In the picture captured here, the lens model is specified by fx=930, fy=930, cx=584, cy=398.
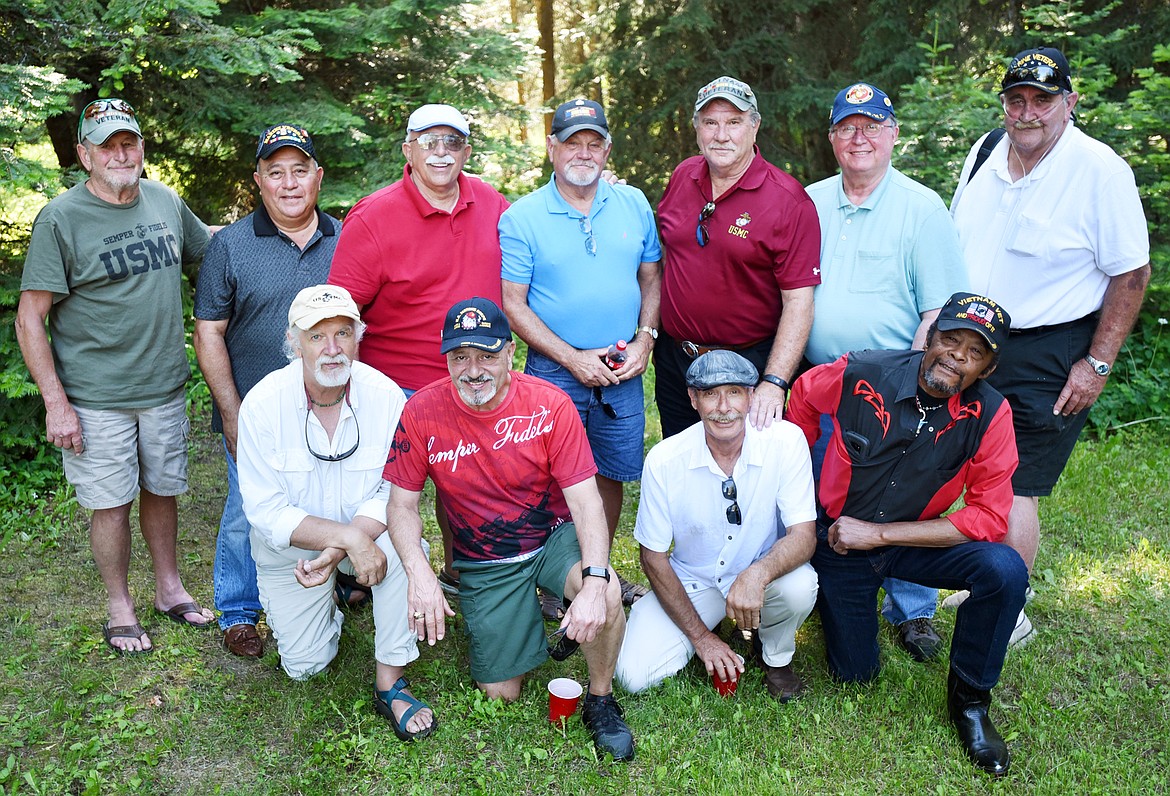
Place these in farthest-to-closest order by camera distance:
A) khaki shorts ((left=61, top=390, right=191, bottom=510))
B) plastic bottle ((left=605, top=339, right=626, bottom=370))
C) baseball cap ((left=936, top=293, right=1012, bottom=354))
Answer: plastic bottle ((left=605, top=339, right=626, bottom=370)), khaki shorts ((left=61, top=390, right=191, bottom=510)), baseball cap ((left=936, top=293, right=1012, bottom=354))

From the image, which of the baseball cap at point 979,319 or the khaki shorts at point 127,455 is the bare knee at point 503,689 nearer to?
the khaki shorts at point 127,455

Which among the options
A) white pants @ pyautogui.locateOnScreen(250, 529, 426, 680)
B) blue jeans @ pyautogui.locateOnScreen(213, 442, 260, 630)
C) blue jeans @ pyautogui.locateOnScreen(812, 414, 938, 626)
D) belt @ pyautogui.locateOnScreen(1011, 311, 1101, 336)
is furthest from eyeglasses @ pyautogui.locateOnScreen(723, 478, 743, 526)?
blue jeans @ pyautogui.locateOnScreen(213, 442, 260, 630)

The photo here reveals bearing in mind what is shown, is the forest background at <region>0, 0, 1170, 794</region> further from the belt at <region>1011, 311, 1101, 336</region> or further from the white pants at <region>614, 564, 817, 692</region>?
the belt at <region>1011, 311, 1101, 336</region>

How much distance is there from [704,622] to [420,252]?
6.70 ft

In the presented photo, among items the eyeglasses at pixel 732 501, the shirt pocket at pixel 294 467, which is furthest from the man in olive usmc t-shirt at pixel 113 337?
the eyeglasses at pixel 732 501

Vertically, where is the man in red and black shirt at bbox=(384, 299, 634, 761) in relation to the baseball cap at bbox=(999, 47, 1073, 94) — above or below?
below

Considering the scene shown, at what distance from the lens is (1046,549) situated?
518 cm

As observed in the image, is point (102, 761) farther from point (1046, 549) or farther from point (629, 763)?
point (1046, 549)

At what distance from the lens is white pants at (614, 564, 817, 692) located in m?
3.77

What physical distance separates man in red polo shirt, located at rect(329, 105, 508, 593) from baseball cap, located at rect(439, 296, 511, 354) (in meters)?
0.63

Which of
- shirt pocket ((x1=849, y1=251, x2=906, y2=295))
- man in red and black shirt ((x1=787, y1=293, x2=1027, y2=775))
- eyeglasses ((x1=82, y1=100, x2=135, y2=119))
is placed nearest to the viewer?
man in red and black shirt ((x1=787, y1=293, x2=1027, y2=775))

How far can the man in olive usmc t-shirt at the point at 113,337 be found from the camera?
13.3 ft

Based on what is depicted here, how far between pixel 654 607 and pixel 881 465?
1.17 m

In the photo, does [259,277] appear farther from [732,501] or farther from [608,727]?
[608,727]
